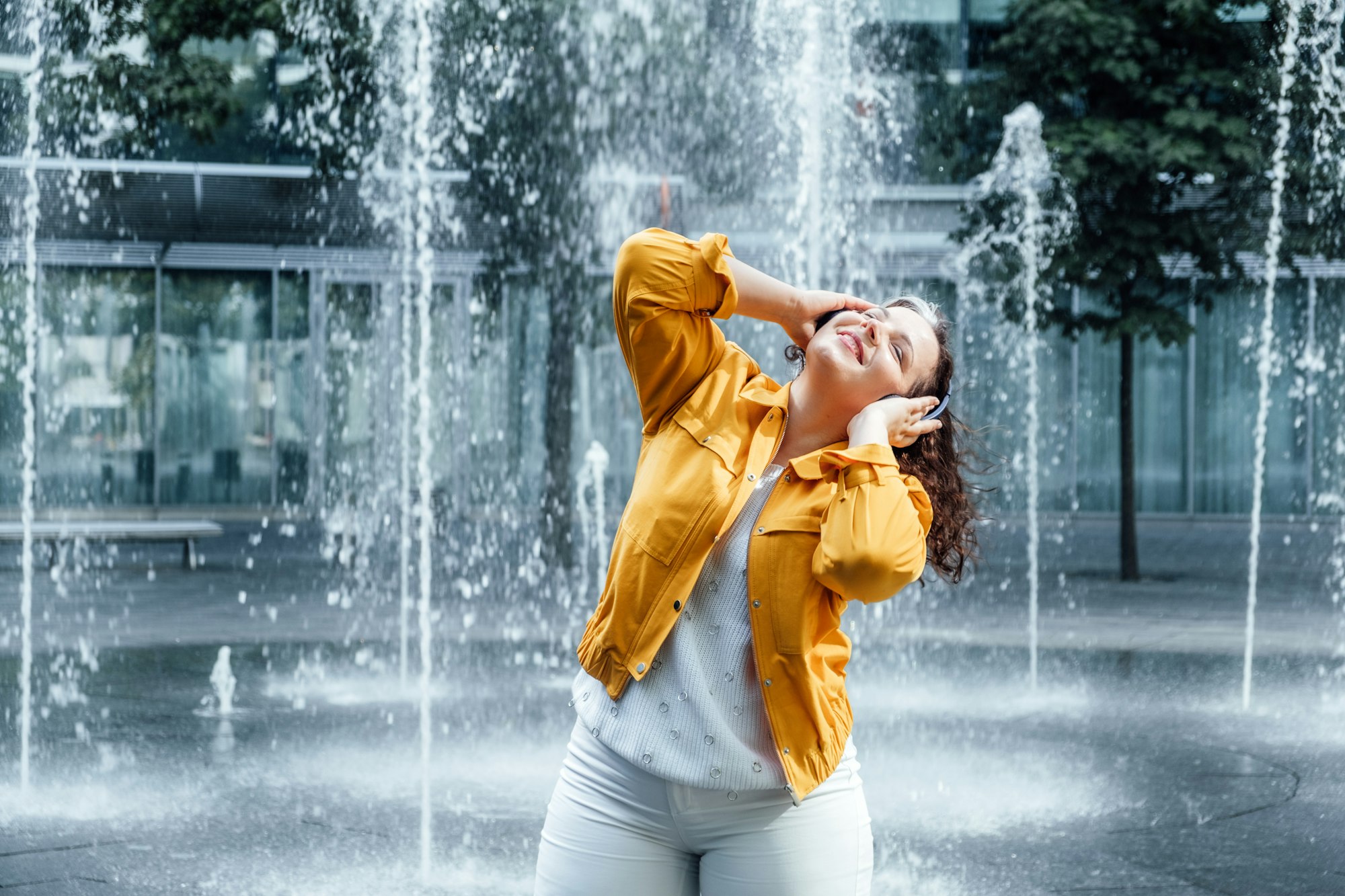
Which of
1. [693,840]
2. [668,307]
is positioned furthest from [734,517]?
[693,840]

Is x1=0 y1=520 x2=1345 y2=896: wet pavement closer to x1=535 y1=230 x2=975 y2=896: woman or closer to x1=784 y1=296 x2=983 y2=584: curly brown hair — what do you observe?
x1=784 y1=296 x2=983 y2=584: curly brown hair

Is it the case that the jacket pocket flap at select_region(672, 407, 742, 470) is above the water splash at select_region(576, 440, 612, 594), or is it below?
above

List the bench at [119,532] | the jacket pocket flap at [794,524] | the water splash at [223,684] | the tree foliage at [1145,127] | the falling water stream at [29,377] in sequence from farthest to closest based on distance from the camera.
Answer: the bench at [119,532] < the tree foliage at [1145,127] < the water splash at [223,684] < the falling water stream at [29,377] < the jacket pocket flap at [794,524]

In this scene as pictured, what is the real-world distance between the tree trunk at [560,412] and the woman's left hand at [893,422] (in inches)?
389

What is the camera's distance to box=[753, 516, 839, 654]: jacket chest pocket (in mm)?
1875

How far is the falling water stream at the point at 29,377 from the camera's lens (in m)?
6.41

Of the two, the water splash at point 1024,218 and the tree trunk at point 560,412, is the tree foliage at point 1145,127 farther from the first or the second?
the tree trunk at point 560,412

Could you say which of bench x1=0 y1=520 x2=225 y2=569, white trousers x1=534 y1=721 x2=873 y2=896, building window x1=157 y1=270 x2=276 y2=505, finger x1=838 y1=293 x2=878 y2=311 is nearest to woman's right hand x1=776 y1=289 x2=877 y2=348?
finger x1=838 y1=293 x2=878 y2=311

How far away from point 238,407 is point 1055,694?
46.9ft

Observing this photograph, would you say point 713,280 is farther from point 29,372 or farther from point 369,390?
point 29,372

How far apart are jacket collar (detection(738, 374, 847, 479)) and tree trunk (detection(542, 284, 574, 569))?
9.67 metres

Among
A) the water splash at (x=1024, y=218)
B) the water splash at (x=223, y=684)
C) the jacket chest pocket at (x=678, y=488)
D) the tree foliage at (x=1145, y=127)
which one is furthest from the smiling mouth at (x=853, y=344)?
the tree foliage at (x=1145, y=127)

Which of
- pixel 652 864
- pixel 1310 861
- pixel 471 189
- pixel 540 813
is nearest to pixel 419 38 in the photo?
pixel 471 189

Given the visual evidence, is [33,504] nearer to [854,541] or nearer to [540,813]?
[540,813]
